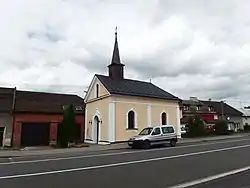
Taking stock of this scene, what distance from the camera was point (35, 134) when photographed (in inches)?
1287

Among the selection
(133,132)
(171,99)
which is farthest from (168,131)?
(171,99)

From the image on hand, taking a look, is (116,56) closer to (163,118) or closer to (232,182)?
(163,118)

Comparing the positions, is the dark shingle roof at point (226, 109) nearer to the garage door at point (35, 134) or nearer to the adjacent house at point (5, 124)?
the garage door at point (35, 134)

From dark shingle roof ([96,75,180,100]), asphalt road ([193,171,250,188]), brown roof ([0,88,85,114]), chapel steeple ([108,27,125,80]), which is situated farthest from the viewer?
chapel steeple ([108,27,125,80])

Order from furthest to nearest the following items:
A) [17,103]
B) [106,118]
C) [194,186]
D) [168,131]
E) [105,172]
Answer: [17,103] < [106,118] < [168,131] < [105,172] < [194,186]

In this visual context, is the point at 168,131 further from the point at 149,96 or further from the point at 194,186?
the point at 194,186

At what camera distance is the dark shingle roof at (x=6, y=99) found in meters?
32.2

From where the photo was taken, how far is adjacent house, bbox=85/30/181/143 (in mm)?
29469

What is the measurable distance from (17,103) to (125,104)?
42.8 ft

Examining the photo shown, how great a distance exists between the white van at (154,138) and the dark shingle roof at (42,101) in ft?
45.5

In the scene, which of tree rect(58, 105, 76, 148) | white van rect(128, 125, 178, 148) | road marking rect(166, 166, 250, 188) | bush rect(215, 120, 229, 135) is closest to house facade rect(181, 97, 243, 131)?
bush rect(215, 120, 229, 135)

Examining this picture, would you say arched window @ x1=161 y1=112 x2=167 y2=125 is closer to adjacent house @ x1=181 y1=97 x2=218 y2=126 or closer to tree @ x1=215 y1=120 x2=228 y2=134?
tree @ x1=215 y1=120 x2=228 y2=134

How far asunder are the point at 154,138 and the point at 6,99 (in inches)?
781

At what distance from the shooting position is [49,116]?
33.8 m
